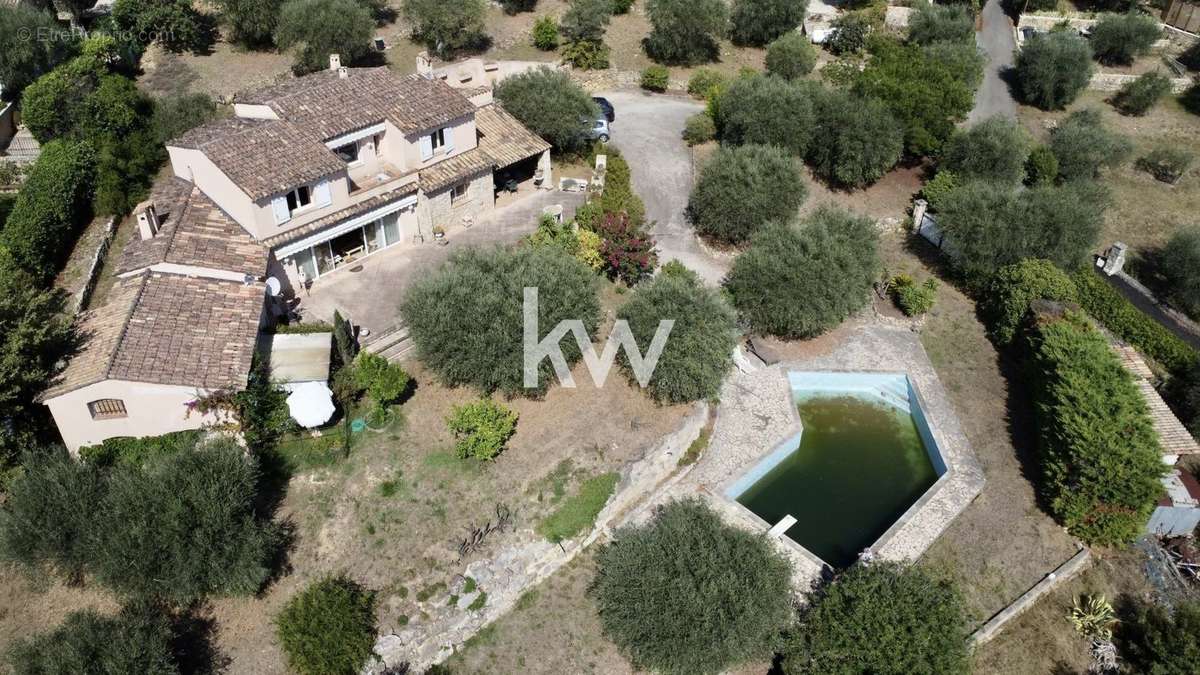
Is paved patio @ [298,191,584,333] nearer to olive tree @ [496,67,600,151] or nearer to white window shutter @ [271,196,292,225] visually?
white window shutter @ [271,196,292,225]

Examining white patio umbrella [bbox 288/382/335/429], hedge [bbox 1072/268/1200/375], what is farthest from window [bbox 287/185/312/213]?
hedge [bbox 1072/268/1200/375]

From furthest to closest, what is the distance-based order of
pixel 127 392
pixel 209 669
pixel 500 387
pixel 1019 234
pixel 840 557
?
1. pixel 1019 234
2. pixel 500 387
3. pixel 840 557
4. pixel 127 392
5. pixel 209 669

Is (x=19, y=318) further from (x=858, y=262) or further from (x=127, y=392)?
(x=858, y=262)

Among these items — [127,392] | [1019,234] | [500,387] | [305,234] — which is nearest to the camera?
[127,392]

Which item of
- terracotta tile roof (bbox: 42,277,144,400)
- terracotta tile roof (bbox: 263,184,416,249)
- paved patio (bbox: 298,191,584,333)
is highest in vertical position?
terracotta tile roof (bbox: 263,184,416,249)

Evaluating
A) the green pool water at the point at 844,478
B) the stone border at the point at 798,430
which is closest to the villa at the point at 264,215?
the stone border at the point at 798,430

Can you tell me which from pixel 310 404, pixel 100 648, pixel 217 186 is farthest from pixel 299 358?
pixel 100 648

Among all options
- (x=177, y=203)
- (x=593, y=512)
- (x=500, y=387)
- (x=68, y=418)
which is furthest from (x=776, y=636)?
(x=177, y=203)
